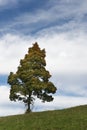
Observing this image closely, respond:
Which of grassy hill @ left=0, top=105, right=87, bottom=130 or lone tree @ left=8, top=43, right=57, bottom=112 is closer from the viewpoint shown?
grassy hill @ left=0, top=105, right=87, bottom=130

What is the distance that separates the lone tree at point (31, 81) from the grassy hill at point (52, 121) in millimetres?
14429

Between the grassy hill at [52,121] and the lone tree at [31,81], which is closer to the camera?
the grassy hill at [52,121]

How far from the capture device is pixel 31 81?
250 ft

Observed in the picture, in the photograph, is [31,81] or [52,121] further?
[31,81]

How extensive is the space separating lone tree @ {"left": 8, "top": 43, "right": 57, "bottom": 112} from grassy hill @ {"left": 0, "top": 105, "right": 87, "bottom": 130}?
14.4 metres

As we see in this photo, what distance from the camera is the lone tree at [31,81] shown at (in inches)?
2992

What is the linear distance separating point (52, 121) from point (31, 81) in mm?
23911

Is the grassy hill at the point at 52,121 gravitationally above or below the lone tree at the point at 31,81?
below

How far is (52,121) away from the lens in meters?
52.8

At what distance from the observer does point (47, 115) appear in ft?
191

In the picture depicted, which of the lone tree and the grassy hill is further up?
the lone tree

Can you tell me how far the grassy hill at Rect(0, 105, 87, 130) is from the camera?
1943 inches

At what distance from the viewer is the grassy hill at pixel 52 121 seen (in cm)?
4934

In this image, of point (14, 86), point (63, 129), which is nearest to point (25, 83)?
point (14, 86)
